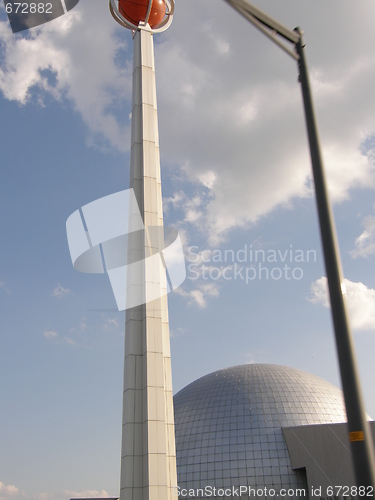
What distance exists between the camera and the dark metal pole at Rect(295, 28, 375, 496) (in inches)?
247

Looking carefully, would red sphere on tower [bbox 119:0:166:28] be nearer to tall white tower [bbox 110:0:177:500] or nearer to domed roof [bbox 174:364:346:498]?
tall white tower [bbox 110:0:177:500]

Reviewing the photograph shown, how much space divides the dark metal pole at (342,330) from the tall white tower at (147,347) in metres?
11.0

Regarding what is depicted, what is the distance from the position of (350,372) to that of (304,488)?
4648cm

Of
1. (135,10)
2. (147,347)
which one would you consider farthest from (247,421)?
(135,10)

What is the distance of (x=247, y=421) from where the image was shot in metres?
51.1

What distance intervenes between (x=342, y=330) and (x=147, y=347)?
11.5 m

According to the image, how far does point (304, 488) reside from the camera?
1838 inches

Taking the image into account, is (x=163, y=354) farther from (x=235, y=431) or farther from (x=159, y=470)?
(x=235, y=431)

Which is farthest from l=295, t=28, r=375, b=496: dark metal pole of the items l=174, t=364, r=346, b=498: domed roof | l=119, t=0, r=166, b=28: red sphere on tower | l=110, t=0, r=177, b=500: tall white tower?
l=174, t=364, r=346, b=498: domed roof

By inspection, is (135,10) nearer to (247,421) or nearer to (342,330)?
(342,330)

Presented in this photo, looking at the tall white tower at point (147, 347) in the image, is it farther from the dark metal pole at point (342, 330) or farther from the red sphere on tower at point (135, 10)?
the dark metal pole at point (342, 330)

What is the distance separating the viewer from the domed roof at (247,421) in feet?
156

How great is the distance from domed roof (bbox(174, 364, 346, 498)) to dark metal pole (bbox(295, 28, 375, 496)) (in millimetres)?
45213

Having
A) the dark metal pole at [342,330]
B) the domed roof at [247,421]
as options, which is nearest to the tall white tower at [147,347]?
the dark metal pole at [342,330]
